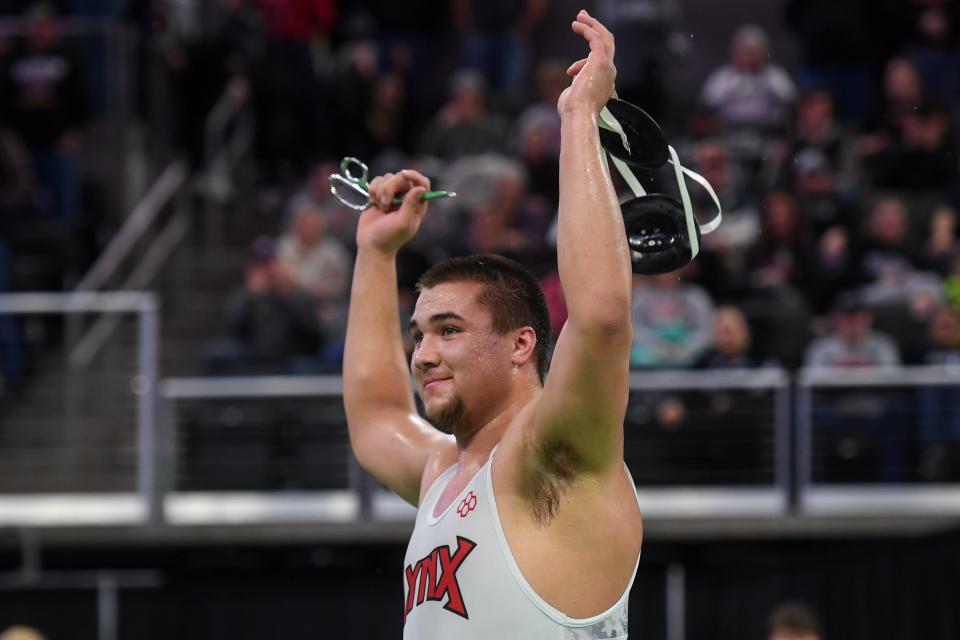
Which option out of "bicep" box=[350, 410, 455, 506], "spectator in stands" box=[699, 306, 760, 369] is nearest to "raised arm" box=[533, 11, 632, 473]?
"bicep" box=[350, 410, 455, 506]

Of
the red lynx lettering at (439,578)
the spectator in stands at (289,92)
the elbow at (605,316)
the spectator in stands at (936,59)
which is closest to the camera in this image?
the elbow at (605,316)

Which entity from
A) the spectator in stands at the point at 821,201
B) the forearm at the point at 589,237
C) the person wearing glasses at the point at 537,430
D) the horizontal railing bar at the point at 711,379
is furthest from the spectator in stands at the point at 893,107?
the forearm at the point at 589,237

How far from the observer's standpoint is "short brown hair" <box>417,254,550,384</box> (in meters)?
3.61

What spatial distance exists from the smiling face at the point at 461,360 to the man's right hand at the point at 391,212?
578 mm

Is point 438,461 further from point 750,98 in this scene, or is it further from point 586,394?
point 750,98

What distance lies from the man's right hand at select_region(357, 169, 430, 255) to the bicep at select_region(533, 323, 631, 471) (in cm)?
105

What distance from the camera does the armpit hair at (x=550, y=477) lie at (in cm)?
325

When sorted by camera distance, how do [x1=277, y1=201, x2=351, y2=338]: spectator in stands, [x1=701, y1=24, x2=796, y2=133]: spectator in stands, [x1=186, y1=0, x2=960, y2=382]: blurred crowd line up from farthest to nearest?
[x1=701, y1=24, x2=796, y2=133]: spectator in stands < [x1=277, y1=201, x2=351, y2=338]: spectator in stands < [x1=186, y1=0, x2=960, y2=382]: blurred crowd

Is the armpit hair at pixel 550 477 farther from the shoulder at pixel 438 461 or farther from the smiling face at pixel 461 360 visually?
the shoulder at pixel 438 461

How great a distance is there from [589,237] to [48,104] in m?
11.3

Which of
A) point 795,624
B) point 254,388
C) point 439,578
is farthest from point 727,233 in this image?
point 439,578

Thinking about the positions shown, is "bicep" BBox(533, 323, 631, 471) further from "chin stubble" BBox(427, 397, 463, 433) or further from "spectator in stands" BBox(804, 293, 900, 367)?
"spectator in stands" BBox(804, 293, 900, 367)

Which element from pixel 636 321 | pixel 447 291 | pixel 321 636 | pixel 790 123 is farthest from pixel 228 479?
pixel 447 291

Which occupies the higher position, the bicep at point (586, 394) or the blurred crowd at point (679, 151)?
the blurred crowd at point (679, 151)
